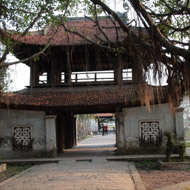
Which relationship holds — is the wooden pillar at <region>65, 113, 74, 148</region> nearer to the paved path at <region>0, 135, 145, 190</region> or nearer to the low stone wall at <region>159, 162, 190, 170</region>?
the paved path at <region>0, 135, 145, 190</region>

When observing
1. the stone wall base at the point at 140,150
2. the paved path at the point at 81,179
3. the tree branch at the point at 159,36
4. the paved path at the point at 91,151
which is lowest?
the paved path at the point at 91,151

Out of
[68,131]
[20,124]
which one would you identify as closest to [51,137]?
[20,124]

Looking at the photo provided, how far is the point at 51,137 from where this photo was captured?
11867 mm

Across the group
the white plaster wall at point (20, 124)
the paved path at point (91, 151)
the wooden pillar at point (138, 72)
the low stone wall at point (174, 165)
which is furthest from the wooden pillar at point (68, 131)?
the wooden pillar at point (138, 72)

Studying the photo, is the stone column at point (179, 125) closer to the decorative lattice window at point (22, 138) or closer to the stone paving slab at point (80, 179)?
the stone paving slab at point (80, 179)

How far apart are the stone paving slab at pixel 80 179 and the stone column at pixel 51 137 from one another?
7.64ft

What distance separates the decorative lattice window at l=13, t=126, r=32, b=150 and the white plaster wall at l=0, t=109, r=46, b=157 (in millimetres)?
171

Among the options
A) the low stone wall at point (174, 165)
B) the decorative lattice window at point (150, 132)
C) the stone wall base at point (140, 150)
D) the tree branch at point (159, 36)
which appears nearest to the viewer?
the tree branch at point (159, 36)

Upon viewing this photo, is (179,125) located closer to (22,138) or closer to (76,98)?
(76,98)

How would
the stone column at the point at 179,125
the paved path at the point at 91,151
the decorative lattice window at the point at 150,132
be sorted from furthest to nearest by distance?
the paved path at the point at 91,151 → the decorative lattice window at the point at 150,132 → the stone column at the point at 179,125

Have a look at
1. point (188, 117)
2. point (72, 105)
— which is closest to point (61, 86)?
point (72, 105)

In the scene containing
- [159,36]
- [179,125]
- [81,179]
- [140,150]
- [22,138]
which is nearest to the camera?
[159,36]

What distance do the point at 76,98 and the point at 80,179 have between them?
5131 mm

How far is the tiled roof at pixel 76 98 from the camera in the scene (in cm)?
1138
